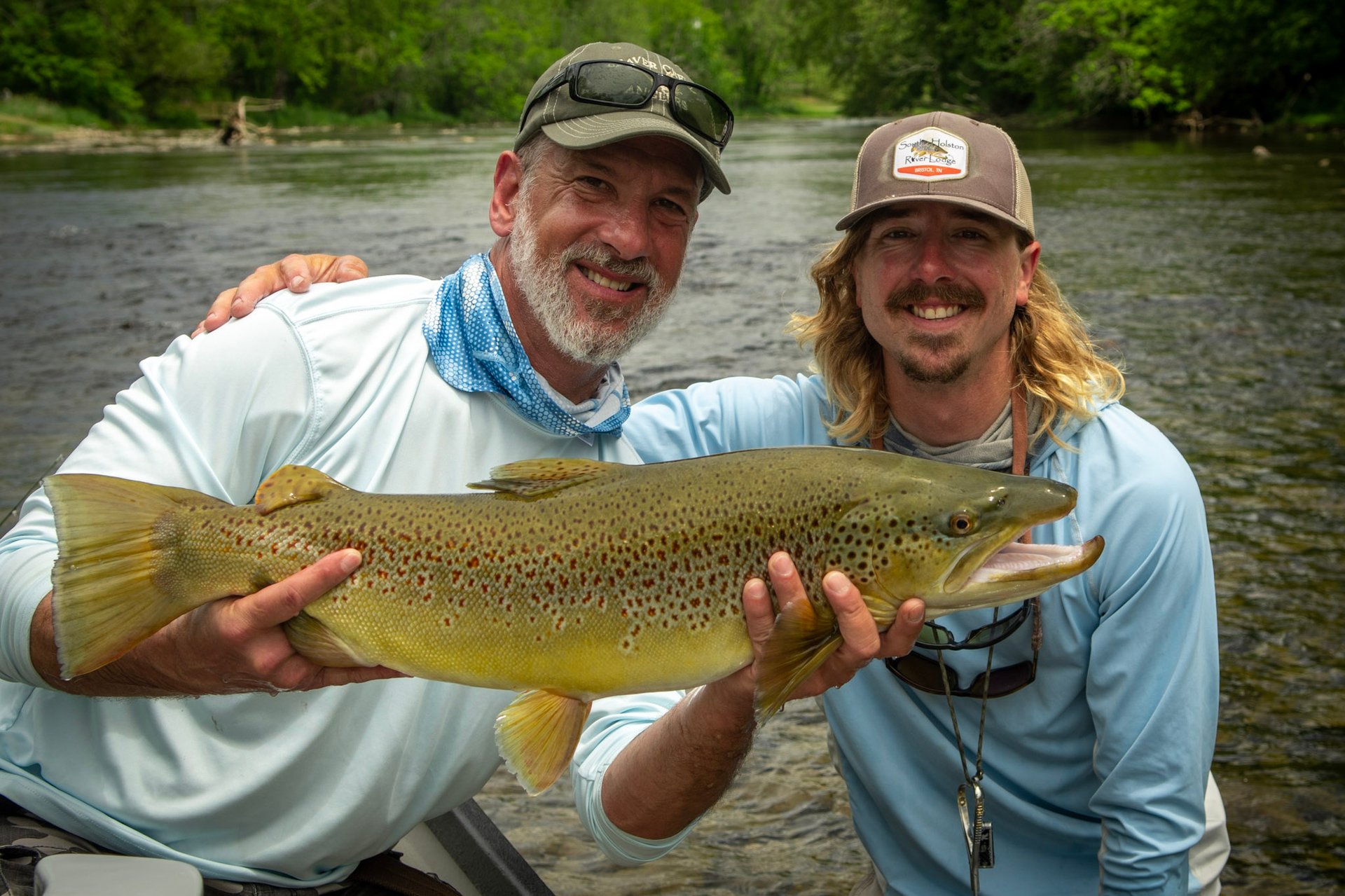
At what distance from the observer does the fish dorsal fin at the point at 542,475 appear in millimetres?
2344

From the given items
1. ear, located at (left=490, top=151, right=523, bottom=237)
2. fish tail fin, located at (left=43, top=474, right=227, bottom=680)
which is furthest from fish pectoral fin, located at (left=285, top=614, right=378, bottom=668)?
ear, located at (left=490, top=151, right=523, bottom=237)

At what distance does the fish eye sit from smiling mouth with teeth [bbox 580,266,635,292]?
1.07 m

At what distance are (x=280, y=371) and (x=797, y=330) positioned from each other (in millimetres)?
1651

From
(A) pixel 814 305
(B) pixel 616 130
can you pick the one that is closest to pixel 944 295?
(B) pixel 616 130

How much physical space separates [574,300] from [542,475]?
599 mm

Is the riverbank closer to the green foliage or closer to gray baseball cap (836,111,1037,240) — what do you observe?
the green foliage

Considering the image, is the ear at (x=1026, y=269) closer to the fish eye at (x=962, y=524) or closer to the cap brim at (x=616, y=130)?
the cap brim at (x=616, y=130)

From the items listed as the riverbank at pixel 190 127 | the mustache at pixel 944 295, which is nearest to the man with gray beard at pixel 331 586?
the mustache at pixel 944 295

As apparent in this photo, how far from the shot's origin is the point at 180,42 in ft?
171

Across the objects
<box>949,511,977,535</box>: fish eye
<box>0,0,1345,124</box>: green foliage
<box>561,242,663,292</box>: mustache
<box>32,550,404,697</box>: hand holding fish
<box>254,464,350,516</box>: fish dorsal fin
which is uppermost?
<box>0,0,1345,124</box>: green foliage

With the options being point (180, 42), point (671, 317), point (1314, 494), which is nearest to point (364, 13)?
point (180, 42)

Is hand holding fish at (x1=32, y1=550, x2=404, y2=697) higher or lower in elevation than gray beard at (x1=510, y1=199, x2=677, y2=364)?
lower

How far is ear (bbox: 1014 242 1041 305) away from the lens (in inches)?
124

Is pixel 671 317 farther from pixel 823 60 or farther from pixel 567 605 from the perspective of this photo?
pixel 823 60
